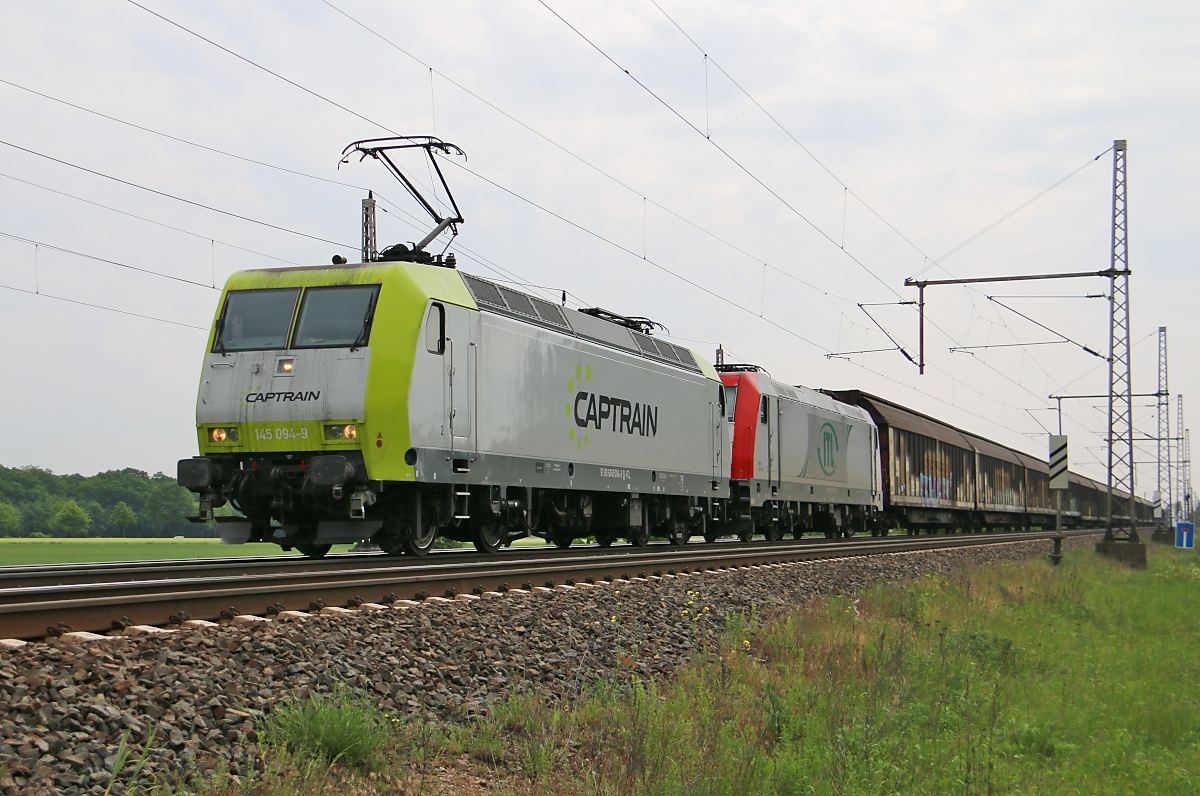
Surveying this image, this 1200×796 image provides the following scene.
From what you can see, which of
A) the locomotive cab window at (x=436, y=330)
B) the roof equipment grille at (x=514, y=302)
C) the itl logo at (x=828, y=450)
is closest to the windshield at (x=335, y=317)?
the locomotive cab window at (x=436, y=330)

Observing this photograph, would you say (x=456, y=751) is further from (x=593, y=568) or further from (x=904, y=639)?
(x=593, y=568)

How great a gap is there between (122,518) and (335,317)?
2464 centimetres

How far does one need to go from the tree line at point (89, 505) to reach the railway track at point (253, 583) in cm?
2202

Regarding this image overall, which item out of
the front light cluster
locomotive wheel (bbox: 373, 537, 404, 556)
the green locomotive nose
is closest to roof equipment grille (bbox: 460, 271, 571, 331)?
the green locomotive nose

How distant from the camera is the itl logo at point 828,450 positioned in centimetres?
2845

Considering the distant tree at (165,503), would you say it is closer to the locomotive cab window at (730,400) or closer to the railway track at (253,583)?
the locomotive cab window at (730,400)

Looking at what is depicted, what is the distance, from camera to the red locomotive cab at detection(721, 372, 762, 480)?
956 inches

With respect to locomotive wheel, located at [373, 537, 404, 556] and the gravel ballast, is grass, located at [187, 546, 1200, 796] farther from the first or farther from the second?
locomotive wheel, located at [373, 537, 404, 556]

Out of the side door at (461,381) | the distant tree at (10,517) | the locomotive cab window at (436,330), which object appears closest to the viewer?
the locomotive cab window at (436,330)

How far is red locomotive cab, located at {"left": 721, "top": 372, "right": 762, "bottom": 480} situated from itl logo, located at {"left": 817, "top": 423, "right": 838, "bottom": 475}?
4.15 metres

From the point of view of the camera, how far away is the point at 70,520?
34312 mm

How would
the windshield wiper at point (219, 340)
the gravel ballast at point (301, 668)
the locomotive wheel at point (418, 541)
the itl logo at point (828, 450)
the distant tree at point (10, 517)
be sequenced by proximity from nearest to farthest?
the gravel ballast at point (301, 668)
the windshield wiper at point (219, 340)
the locomotive wheel at point (418, 541)
the itl logo at point (828, 450)
the distant tree at point (10, 517)

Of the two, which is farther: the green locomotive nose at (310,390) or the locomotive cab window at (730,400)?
the locomotive cab window at (730,400)

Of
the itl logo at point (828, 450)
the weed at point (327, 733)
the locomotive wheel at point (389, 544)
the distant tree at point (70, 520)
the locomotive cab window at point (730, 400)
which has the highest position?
the locomotive cab window at point (730, 400)
